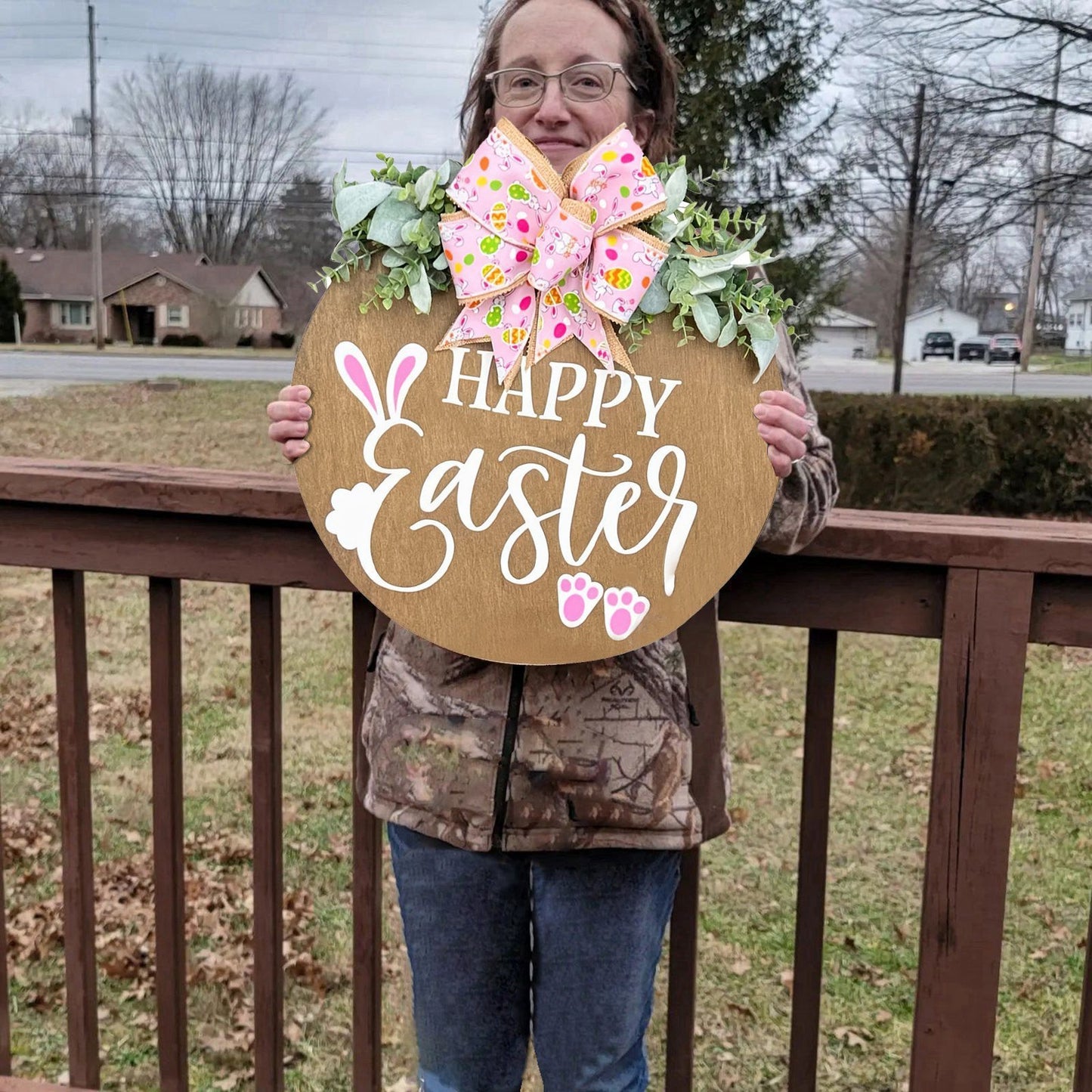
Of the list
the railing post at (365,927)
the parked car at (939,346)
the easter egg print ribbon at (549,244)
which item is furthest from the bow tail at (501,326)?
the parked car at (939,346)

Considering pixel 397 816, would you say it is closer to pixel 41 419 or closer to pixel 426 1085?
pixel 426 1085

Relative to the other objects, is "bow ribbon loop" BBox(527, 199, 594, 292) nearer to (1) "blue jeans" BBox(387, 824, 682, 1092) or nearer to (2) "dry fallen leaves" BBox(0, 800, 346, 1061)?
(1) "blue jeans" BBox(387, 824, 682, 1092)

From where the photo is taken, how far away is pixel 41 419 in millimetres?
9539

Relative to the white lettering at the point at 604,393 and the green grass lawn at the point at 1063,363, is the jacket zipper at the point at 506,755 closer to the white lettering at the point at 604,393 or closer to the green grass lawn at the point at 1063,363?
the white lettering at the point at 604,393

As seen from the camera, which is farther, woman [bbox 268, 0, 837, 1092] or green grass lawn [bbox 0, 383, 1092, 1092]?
green grass lawn [bbox 0, 383, 1092, 1092]

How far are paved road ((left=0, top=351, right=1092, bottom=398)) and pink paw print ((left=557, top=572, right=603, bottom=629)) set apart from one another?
28.9 feet

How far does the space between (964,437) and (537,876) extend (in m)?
6.87

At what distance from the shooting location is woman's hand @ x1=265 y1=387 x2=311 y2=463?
1127 millimetres

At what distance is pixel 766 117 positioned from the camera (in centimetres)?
864

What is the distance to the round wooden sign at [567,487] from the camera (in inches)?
42.9

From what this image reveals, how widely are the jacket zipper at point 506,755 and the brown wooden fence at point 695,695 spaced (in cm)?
20

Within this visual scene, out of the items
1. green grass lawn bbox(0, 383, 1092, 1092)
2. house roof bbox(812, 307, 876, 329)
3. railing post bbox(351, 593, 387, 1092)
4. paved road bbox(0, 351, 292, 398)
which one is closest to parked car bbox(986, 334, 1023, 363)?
house roof bbox(812, 307, 876, 329)

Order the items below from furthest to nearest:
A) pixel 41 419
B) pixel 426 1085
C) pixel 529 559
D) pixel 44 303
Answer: pixel 44 303
pixel 41 419
pixel 426 1085
pixel 529 559

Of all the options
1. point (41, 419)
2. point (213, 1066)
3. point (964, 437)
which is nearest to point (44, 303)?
point (41, 419)
